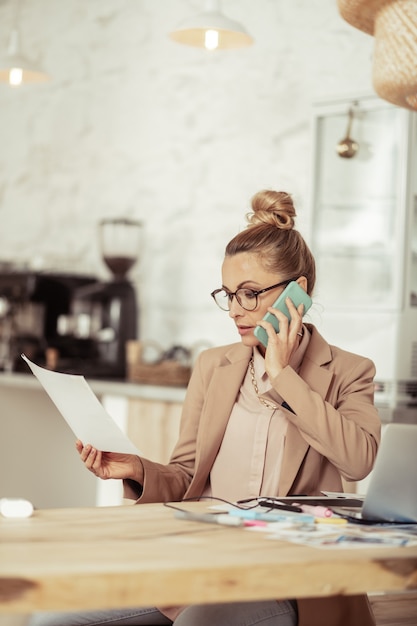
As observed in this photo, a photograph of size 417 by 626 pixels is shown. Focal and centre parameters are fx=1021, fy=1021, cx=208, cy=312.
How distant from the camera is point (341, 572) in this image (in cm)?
138

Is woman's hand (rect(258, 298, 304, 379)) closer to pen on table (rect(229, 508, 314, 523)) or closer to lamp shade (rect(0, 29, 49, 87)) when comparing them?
pen on table (rect(229, 508, 314, 523))

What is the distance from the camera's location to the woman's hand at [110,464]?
200cm

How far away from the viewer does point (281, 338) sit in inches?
83.8

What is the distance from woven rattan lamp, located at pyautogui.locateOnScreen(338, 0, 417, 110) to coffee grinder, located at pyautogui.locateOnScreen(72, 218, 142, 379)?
369cm

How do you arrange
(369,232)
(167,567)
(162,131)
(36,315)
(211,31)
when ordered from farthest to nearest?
(36,315), (162,131), (369,232), (211,31), (167,567)

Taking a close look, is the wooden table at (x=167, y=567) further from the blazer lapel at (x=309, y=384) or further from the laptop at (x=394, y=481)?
the blazer lapel at (x=309, y=384)

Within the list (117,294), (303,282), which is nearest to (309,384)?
(303,282)

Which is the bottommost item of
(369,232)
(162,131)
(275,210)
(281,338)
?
(281,338)

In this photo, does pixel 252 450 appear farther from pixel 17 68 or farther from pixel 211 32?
pixel 17 68

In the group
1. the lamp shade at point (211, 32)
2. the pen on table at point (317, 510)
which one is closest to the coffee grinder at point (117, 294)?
the lamp shade at point (211, 32)

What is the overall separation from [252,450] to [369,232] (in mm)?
2065

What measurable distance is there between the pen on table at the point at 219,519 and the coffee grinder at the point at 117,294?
3.51 metres

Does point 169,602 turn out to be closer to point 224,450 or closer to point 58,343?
point 224,450

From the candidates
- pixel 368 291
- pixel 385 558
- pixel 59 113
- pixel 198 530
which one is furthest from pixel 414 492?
pixel 59 113
